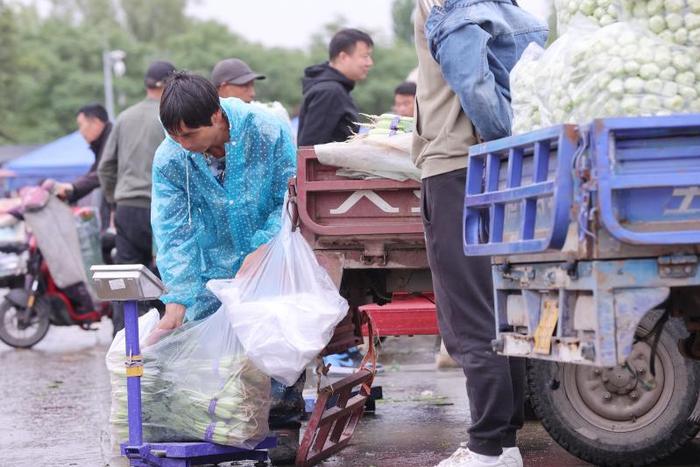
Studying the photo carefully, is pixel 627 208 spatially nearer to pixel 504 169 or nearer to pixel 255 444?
pixel 504 169

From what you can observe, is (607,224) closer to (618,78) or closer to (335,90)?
(618,78)

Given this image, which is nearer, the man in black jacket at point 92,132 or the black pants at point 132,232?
the black pants at point 132,232

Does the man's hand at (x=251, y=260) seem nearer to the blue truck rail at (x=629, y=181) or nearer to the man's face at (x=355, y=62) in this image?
the blue truck rail at (x=629, y=181)

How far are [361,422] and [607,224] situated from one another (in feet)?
11.4

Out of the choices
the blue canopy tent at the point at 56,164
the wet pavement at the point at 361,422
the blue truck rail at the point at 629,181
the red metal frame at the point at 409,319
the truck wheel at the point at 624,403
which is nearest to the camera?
the blue truck rail at the point at 629,181

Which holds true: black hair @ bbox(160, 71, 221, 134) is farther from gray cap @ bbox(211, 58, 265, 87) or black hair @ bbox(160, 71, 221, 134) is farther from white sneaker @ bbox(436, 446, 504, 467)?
gray cap @ bbox(211, 58, 265, 87)

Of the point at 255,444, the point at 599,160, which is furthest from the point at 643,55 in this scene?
the point at 255,444

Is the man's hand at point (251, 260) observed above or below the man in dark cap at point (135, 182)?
below

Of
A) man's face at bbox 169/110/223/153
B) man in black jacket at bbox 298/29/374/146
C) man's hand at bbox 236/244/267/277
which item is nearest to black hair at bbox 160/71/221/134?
man's face at bbox 169/110/223/153

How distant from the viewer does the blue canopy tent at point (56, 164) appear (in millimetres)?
30172

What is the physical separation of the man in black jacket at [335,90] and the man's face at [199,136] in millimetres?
2670

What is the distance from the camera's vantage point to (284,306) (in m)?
4.88

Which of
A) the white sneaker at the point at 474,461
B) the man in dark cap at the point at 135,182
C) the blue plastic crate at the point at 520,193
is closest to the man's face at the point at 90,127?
the man in dark cap at the point at 135,182

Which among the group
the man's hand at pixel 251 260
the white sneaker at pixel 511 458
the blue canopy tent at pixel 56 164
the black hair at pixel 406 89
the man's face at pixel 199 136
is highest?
the blue canopy tent at pixel 56 164
